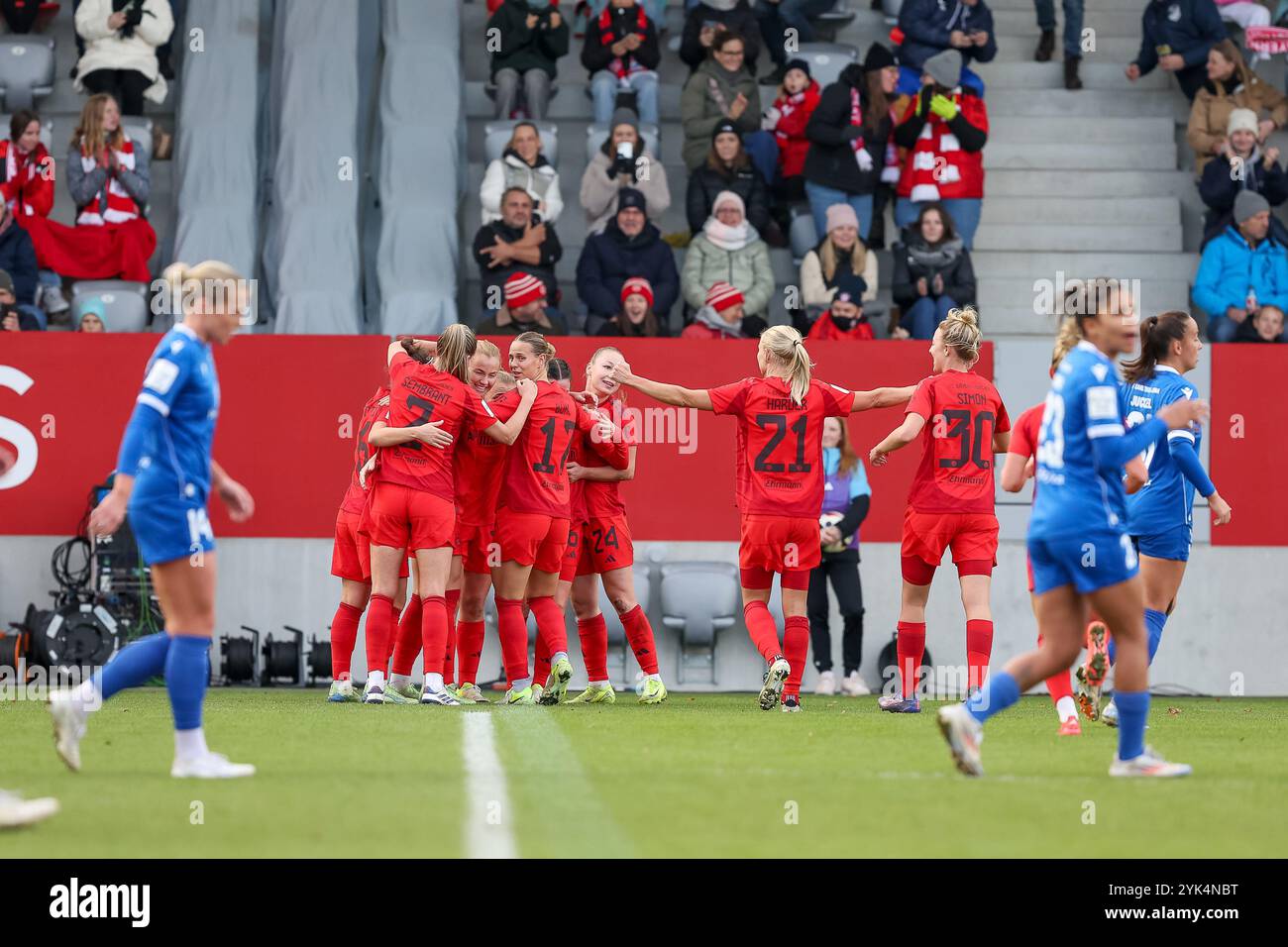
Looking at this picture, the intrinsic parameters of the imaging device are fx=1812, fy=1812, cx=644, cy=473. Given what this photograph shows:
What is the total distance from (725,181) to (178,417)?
34.0 ft

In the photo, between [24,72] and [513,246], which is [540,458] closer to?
[513,246]

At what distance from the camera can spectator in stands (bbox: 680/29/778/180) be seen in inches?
681

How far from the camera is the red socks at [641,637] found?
11.9m

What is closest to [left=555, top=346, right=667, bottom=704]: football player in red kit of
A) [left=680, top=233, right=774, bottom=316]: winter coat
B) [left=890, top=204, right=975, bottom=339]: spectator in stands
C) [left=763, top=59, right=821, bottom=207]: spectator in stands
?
[left=680, top=233, right=774, bottom=316]: winter coat

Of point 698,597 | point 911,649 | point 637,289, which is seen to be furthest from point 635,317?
point 911,649

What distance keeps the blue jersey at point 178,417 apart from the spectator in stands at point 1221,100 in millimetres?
12774

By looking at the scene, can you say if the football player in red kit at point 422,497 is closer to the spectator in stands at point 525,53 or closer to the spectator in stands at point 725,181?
the spectator in stands at point 725,181

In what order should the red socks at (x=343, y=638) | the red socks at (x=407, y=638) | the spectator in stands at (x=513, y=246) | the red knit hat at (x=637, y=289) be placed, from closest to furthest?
1. the red socks at (x=343, y=638)
2. the red socks at (x=407, y=638)
3. the red knit hat at (x=637, y=289)
4. the spectator in stands at (x=513, y=246)

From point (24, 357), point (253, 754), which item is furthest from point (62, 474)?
point (253, 754)

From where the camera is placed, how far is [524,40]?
1798 cm

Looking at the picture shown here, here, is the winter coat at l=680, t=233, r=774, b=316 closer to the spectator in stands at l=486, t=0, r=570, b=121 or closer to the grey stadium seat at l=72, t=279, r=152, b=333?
the spectator in stands at l=486, t=0, r=570, b=121

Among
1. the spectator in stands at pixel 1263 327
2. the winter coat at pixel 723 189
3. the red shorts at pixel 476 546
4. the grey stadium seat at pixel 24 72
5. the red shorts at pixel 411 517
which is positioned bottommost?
the red shorts at pixel 476 546

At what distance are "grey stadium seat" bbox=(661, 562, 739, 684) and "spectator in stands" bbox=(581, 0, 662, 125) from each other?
524 cm

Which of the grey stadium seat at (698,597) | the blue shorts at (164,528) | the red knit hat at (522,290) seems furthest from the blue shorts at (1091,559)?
the red knit hat at (522,290)
